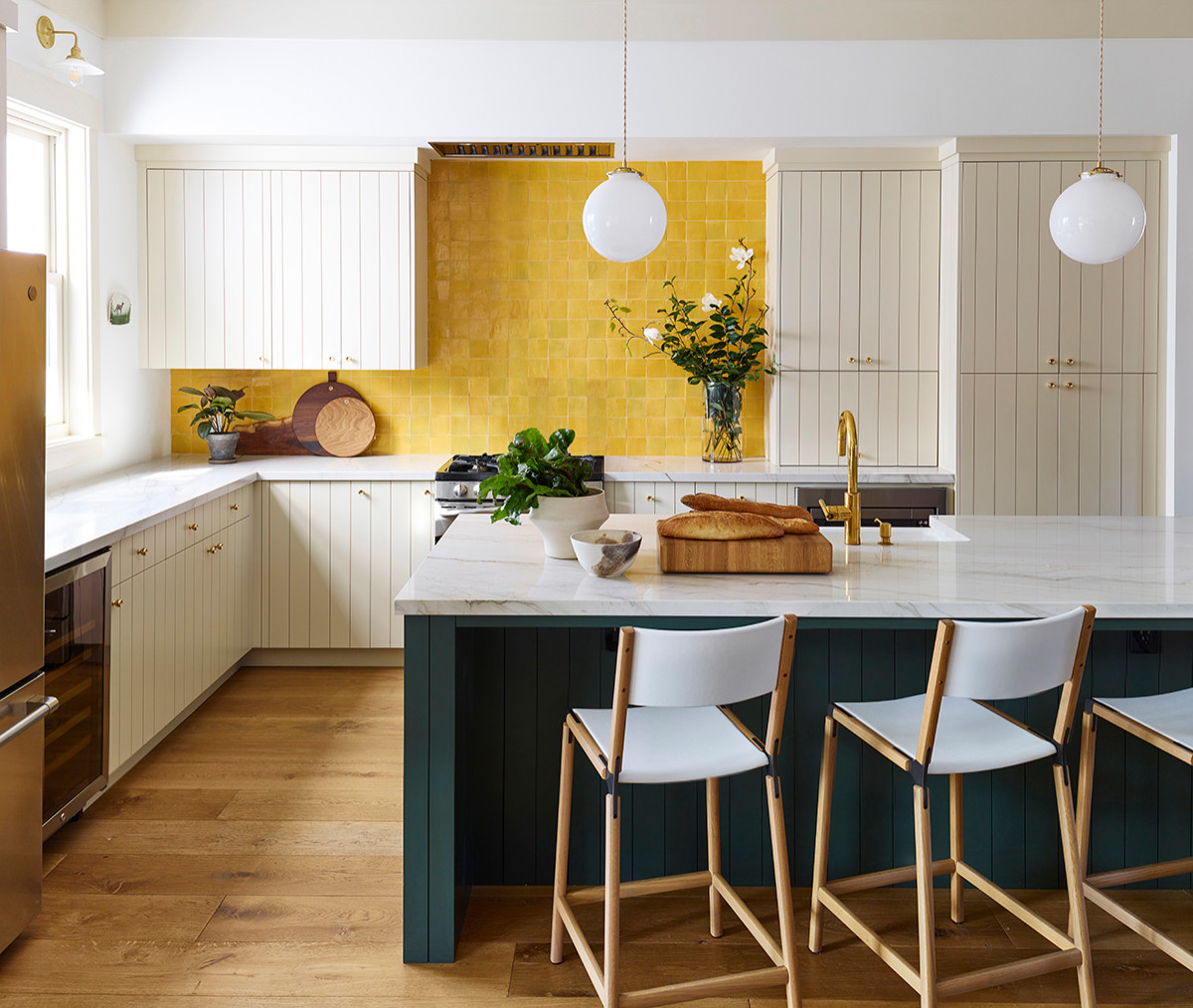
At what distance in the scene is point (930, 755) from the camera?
6.86ft

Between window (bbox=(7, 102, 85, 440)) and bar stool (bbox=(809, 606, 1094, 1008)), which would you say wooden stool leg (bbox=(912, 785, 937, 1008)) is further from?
window (bbox=(7, 102, 85, 440))

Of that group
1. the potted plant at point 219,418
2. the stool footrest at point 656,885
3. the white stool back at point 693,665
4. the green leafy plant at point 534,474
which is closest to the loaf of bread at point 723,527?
the green leafy plant at point 534,474

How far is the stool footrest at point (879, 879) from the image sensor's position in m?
2.44

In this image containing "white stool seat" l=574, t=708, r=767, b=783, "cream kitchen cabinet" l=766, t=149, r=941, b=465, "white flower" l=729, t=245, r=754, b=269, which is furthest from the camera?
"white flower" l=729, t=245, r=754, b=269

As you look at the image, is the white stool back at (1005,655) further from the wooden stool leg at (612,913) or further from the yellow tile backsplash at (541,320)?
the yellow tile backsplash at (541,320)

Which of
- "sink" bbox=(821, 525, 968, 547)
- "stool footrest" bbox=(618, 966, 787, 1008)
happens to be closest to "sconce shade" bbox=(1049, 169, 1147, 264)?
"sink" bbox=(821, 525, 968, 547)

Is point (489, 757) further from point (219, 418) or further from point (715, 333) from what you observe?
point (219, 418)

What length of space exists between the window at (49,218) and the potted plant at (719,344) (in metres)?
2.33

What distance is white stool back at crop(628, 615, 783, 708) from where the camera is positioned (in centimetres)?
194

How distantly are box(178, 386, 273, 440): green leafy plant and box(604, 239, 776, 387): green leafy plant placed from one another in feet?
5.75

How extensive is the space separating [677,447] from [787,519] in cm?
262

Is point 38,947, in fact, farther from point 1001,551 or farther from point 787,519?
point 1001,551

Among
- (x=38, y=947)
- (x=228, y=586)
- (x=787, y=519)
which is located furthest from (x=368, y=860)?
(x=228, y=586)

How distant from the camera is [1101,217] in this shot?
269 cm
